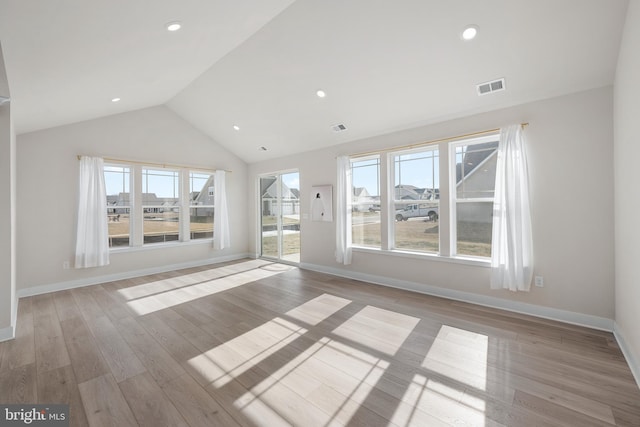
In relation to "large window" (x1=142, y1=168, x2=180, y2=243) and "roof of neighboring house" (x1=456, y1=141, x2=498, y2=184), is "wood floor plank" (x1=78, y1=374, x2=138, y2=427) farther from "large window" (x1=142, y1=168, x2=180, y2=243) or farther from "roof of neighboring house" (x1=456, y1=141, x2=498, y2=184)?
"roof of neighboring house" (x1=456, y1=141, x2=498, y2=184)

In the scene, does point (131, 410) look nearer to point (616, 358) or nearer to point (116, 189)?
point (616, 358)

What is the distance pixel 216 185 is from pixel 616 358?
22.1 ft

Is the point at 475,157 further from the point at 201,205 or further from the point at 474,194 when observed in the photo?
the point at 201,205

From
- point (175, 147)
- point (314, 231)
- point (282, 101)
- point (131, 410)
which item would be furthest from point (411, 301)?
point (175, 147)

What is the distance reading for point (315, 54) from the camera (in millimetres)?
3336

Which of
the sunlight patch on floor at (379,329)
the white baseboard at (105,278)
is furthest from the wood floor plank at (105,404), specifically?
the white baseboard at (105,278)

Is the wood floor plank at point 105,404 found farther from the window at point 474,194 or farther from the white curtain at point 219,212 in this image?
the white curtain at point 219,212

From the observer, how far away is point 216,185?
21.2 feet

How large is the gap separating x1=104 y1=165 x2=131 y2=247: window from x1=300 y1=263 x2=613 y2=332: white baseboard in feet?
14.3

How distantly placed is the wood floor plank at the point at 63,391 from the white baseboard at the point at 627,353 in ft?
12.6

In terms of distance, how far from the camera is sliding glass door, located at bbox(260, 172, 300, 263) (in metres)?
6.46

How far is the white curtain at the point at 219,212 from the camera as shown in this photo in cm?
644

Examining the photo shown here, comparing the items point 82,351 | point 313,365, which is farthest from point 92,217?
point 313,365

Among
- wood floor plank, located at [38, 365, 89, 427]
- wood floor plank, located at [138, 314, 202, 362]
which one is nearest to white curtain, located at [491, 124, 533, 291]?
wood floor plank, located at [138, 314, 202, 362]
